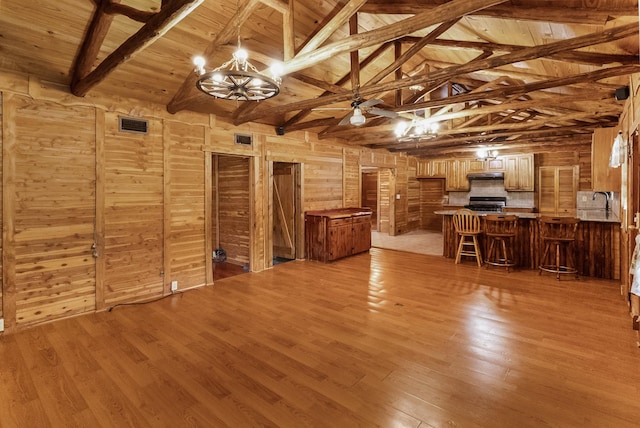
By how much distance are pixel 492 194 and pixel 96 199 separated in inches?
392

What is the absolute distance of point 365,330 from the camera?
10.5 feet

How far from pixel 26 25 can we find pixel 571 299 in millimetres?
6791

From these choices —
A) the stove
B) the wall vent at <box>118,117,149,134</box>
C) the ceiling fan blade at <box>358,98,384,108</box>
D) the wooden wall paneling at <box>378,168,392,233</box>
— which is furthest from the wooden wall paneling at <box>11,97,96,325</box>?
the stove

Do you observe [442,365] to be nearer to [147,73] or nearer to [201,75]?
[201,75]

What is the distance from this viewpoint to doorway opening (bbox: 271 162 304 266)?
6.56 metres

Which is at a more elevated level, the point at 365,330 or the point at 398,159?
the point at 398,159

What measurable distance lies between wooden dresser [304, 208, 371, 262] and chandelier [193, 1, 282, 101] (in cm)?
362

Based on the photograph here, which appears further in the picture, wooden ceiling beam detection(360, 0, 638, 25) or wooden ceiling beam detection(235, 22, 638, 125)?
wooden ceiling beam detection(235, 22, 638, 125)

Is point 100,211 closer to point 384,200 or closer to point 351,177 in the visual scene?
point 351,177

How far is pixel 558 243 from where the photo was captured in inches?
193

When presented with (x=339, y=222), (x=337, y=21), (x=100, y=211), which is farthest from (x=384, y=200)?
(x=100, y=211)

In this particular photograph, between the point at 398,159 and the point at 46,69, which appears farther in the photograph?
the point at 398,159

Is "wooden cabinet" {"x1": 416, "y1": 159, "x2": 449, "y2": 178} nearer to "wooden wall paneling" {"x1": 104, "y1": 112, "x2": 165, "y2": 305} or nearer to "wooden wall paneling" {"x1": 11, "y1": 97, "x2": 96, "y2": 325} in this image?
"wooden wall paneling" {"x1": 104, "y1": 112, "x2": 165, "y2": 305}

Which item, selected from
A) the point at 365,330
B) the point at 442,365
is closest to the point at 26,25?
the point at 365,330
